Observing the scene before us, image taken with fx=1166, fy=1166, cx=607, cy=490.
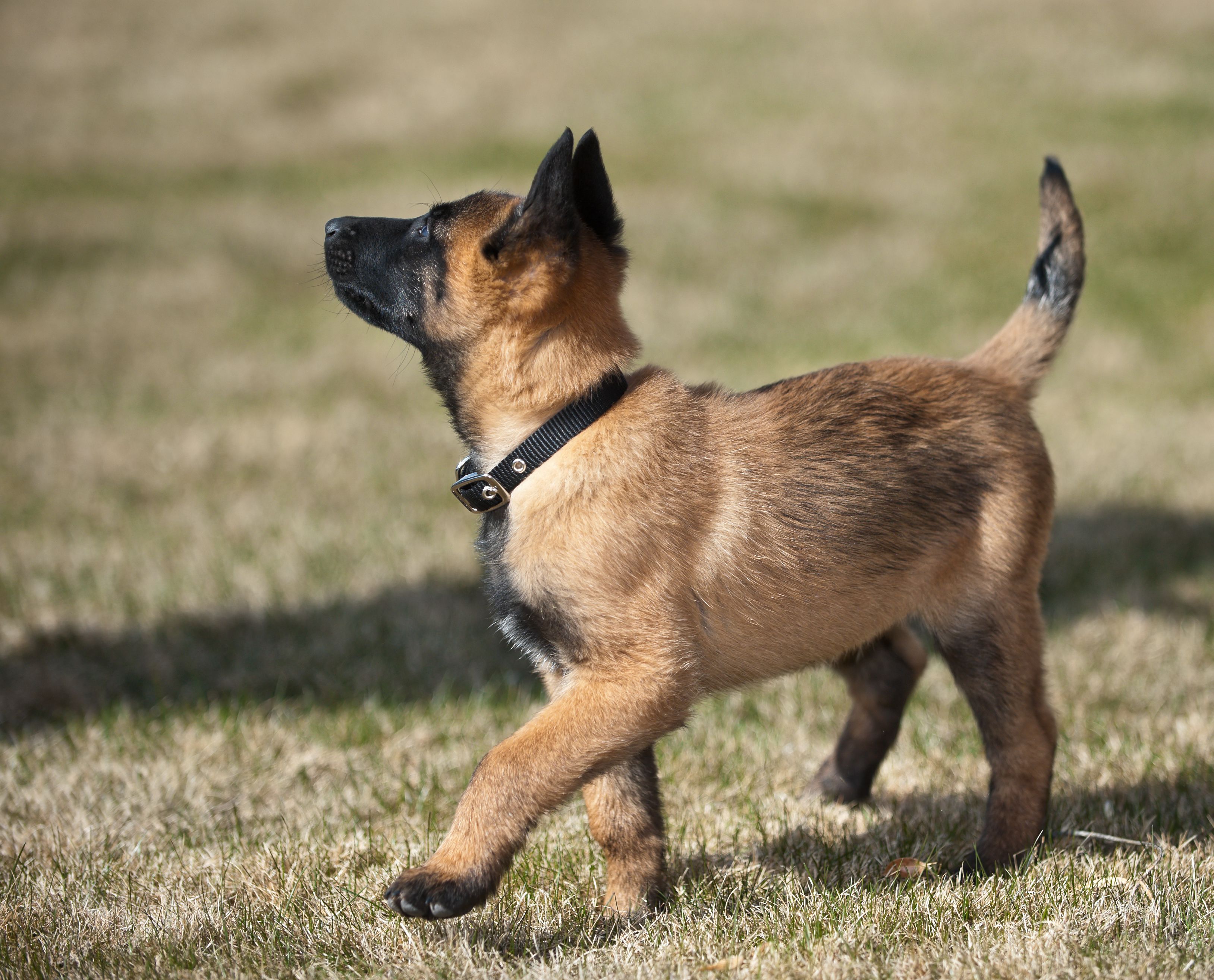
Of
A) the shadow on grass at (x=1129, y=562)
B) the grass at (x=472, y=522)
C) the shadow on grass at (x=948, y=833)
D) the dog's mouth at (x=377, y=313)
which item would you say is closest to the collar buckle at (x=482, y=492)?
the dog's mouth at (x=377, y=313)

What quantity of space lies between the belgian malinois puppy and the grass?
1.24 ft

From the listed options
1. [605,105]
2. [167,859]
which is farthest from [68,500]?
[605,105]

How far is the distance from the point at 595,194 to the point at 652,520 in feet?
2.86

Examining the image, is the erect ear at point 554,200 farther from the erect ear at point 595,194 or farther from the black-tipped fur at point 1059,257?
the black-tipped fur at point 1059,257

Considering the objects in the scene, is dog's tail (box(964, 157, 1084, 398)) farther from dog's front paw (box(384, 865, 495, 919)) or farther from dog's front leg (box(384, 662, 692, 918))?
dog's front paw (box(384, 865, 495, 919))

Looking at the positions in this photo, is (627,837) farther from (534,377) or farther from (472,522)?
(472,522)

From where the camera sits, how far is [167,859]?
338cm

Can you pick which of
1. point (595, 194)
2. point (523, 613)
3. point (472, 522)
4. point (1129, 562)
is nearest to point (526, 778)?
point (523, 613)

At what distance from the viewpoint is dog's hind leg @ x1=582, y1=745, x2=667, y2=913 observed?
3.10 metres

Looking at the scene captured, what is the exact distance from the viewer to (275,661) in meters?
5.11

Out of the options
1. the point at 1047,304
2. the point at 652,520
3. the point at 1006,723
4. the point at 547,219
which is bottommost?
the point at 1006,723

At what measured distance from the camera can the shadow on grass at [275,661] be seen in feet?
15.6

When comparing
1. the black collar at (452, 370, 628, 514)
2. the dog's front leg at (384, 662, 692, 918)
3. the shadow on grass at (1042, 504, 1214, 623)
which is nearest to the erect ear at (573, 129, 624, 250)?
the black collar at (452, 370, 628, 514)

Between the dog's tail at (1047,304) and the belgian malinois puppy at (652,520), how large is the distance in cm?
10
